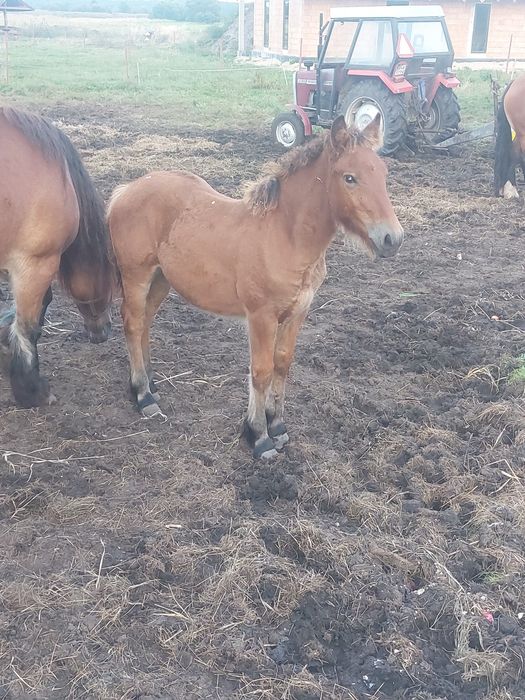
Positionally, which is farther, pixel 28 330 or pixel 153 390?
pixel 153 390

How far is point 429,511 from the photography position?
321cm

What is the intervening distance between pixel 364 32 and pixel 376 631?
35.2 ft

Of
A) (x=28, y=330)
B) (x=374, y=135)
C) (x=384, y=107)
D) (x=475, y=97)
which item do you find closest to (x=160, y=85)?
(x=475, y=97)

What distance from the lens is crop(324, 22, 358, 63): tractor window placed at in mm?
11430

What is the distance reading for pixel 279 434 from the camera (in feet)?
12.7

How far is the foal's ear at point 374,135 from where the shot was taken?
125 inches

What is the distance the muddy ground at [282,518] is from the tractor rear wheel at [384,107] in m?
5.75

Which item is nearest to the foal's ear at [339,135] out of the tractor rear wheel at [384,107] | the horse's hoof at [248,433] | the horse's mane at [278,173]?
the horse's mane at [278,173]

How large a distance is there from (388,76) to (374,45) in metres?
0.72

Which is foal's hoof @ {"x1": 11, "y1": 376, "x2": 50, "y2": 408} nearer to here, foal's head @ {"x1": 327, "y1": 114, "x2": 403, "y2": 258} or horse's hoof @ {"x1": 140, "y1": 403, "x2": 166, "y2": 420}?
horse's hoof @ {"x1": 140, "y1": 403, "x2": 166, "y2": 420}

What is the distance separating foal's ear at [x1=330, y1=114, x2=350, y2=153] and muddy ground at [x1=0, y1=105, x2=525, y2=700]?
5.29ft

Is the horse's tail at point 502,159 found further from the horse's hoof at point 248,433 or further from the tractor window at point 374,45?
the horse's hoof at point 248,433

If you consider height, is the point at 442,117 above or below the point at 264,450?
above

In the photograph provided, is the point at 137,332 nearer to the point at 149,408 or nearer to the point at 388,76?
the point at 149,408
